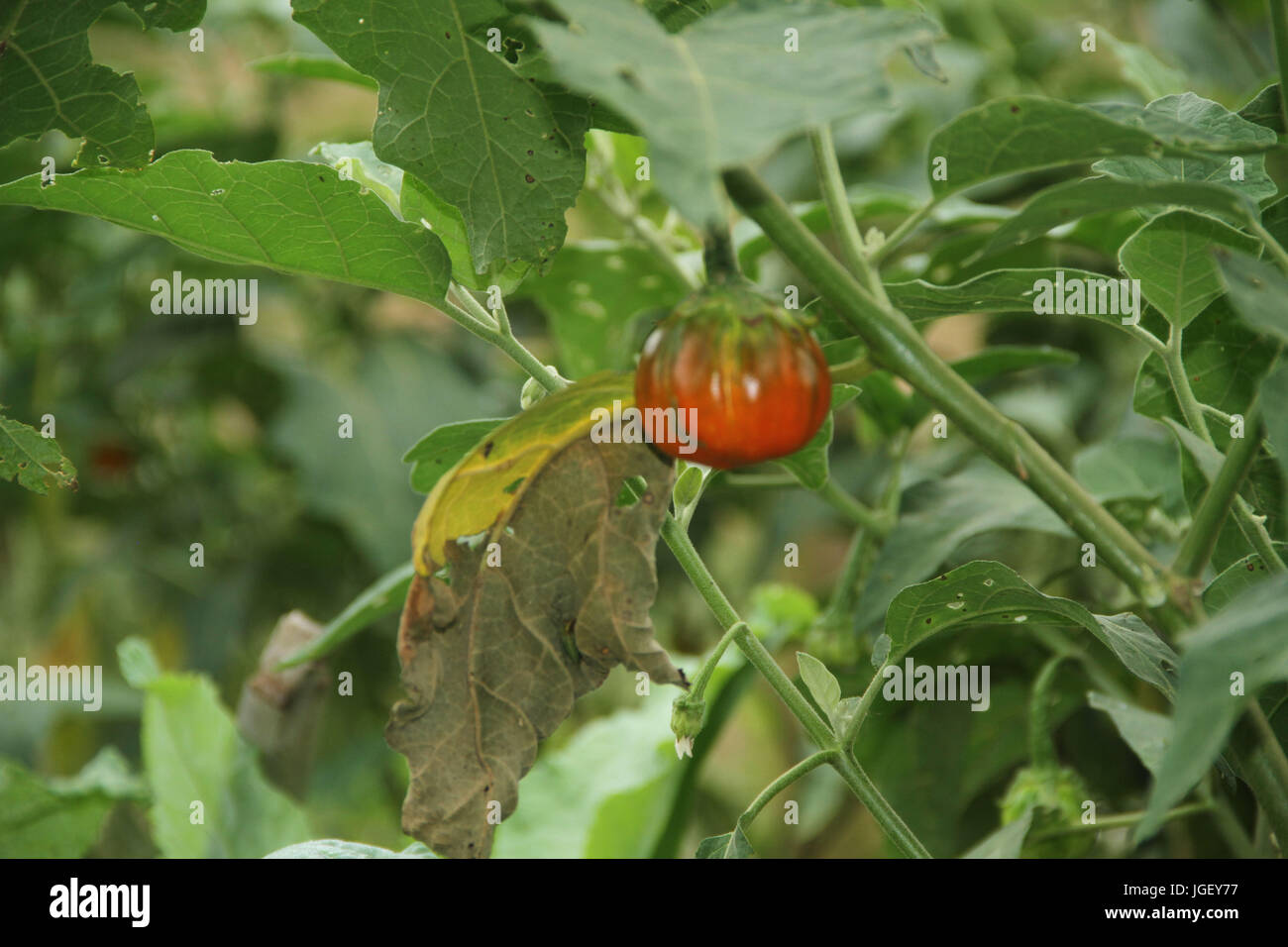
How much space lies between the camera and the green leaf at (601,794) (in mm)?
683

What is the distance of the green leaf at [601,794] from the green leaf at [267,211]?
0.39 meters

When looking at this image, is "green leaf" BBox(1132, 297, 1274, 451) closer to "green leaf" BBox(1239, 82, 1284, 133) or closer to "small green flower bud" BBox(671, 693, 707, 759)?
"green leaf" BBox(1239, 82, 1284, 133)

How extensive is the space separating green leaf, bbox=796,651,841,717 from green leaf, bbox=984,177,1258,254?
0.15 m

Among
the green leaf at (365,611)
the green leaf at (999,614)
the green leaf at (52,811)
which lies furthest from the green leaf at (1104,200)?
the green leaf at (52,811)

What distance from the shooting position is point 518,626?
1.11 feet

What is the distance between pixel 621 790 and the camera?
2.21 feet

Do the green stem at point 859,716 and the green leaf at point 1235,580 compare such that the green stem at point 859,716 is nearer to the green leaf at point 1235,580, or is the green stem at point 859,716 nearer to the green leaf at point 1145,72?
the green leaf at point 1235,580

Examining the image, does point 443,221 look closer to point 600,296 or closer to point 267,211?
point 267,211

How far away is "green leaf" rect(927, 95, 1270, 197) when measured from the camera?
0.89 ft

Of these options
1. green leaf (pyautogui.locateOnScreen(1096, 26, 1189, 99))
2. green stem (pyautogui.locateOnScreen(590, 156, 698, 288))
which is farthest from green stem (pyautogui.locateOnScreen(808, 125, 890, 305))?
green leaf (pyautogui.locateOnScreen(1096, 26, 1189, 99))

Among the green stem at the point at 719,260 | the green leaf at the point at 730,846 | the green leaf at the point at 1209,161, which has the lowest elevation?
the green leaf at the point at 730,846

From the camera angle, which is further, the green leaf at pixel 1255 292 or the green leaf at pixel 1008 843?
the green leaf at pixel 1008 843

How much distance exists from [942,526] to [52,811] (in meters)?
0.51

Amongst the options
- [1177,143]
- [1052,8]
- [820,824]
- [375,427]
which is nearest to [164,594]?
[375,427]
